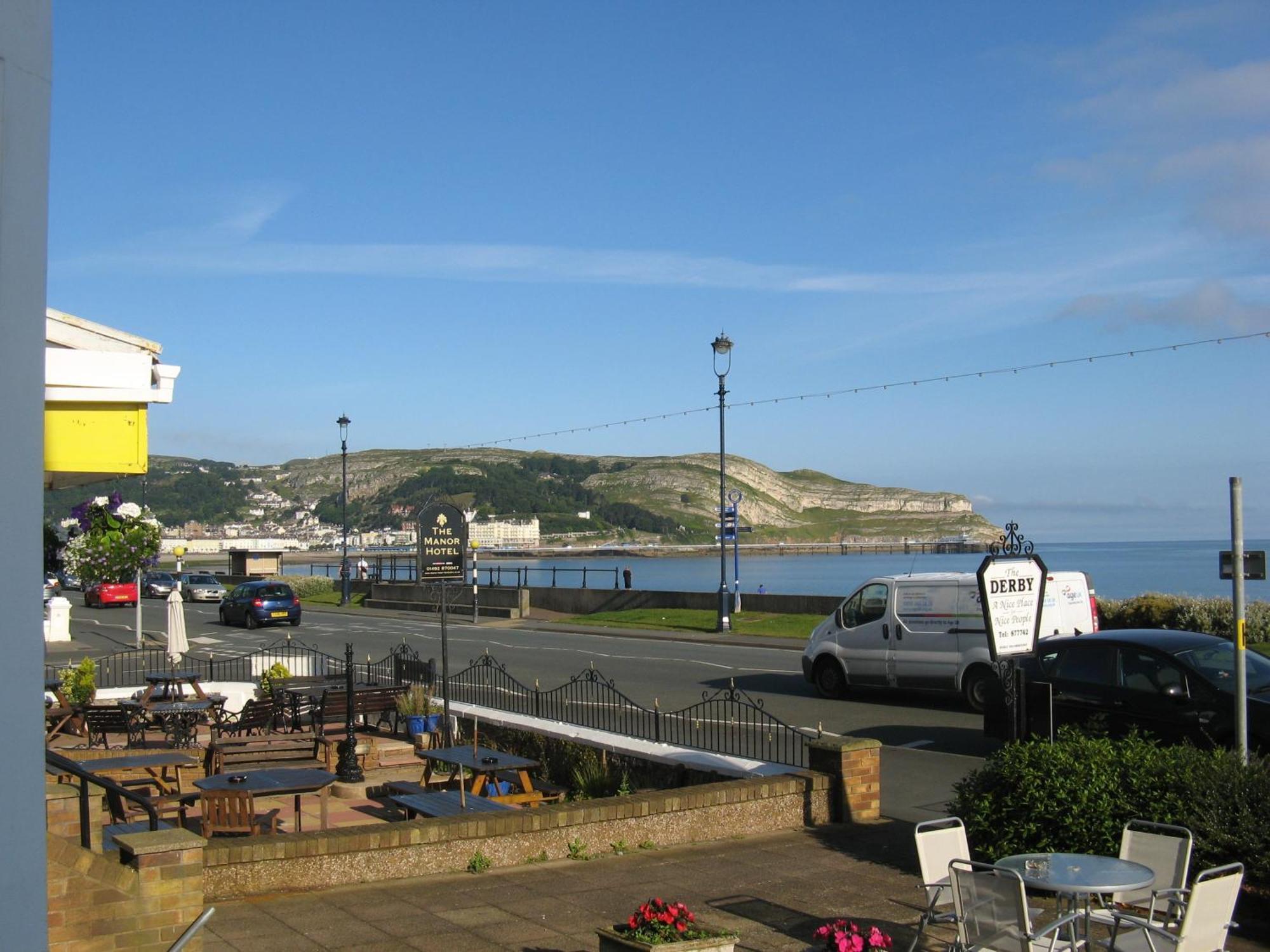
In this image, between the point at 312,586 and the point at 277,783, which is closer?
the point at 277,783

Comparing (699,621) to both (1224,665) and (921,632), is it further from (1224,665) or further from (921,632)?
(1224,665)

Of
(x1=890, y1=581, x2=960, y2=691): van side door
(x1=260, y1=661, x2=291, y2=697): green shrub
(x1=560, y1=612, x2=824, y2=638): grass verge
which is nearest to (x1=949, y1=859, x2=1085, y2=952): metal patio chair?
(x1=890, y1=581, x2=960, y2=691): van side door

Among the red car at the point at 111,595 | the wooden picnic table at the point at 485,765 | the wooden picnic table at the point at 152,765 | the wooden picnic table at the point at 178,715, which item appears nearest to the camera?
the wooden picnic table at the point at 152,765

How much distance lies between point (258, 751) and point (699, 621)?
2492 cm

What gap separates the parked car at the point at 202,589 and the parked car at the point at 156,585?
0.71 meters

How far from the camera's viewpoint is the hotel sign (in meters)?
14.2

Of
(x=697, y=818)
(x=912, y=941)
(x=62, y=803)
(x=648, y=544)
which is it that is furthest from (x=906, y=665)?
(x=648, y=544)

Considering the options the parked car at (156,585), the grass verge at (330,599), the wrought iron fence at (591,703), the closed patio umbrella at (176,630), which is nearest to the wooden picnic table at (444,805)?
the wrought iron fence at (591,703)

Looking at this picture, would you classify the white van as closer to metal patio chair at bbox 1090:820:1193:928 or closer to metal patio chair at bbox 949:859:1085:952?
Result: metal patio chair at bbox 1090:820:1193:928

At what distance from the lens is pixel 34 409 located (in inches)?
145

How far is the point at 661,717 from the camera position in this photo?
1564 cm

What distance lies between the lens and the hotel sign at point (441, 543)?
14.2 m

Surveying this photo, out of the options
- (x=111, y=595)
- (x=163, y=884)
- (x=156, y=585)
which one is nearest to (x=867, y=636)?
(x=163, y=884)

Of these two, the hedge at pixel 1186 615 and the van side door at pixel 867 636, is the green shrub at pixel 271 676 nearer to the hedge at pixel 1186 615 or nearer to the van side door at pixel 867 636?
the van side door at pixel 867 636
